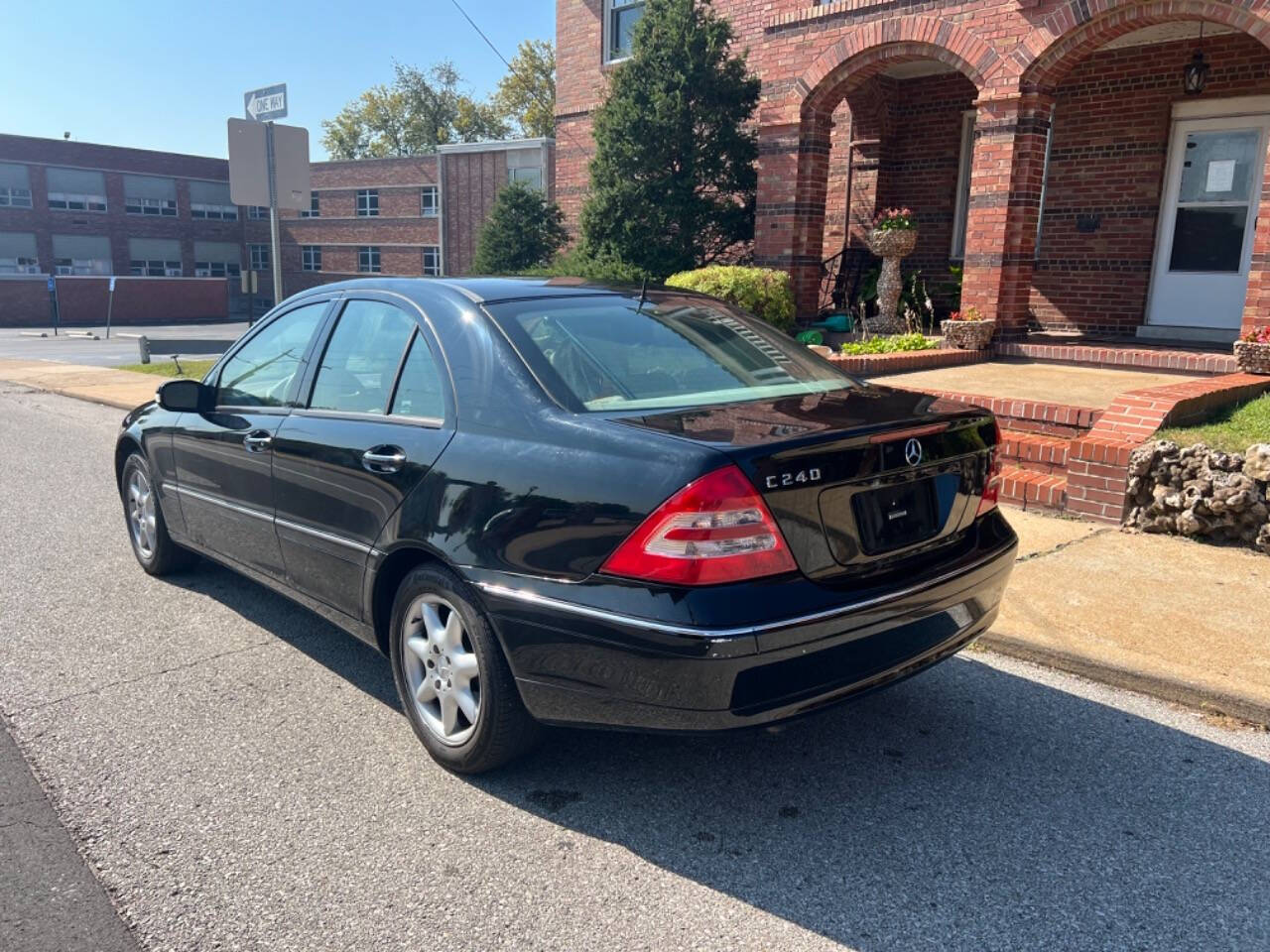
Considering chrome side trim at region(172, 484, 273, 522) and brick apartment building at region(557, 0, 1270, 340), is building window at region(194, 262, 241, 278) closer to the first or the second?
brick apartment building at region(557, 0, 1270, 340)

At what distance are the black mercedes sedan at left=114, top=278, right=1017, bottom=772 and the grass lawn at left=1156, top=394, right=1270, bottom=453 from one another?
10.5ft

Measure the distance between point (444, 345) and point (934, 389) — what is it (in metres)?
5.75

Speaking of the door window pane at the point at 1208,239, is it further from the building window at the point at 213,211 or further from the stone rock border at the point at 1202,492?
the building window at the point at 213,211

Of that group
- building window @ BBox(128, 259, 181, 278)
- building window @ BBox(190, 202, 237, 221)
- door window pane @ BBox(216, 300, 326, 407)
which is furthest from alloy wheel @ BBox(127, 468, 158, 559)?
building window @ BBox(190, 202, 237, 221)

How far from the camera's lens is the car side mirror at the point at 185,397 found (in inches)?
184

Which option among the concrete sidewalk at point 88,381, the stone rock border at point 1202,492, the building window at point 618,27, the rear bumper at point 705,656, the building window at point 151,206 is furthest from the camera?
the building window at point 151,206

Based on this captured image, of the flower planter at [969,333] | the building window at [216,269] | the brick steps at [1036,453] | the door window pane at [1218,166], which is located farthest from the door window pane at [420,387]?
the building window at [216,269]

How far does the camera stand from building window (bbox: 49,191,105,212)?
51312mm

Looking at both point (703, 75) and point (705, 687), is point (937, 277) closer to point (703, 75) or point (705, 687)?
point (703, 75)

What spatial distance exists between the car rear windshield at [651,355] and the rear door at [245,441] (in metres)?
1.23

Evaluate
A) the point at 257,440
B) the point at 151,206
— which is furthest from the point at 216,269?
the point at 257,440

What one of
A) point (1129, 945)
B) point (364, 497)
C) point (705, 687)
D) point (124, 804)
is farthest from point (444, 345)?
point (1129, 945)

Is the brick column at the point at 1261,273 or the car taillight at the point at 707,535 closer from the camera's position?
the car taillight at the point at 707,535

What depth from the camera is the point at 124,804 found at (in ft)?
10.4
